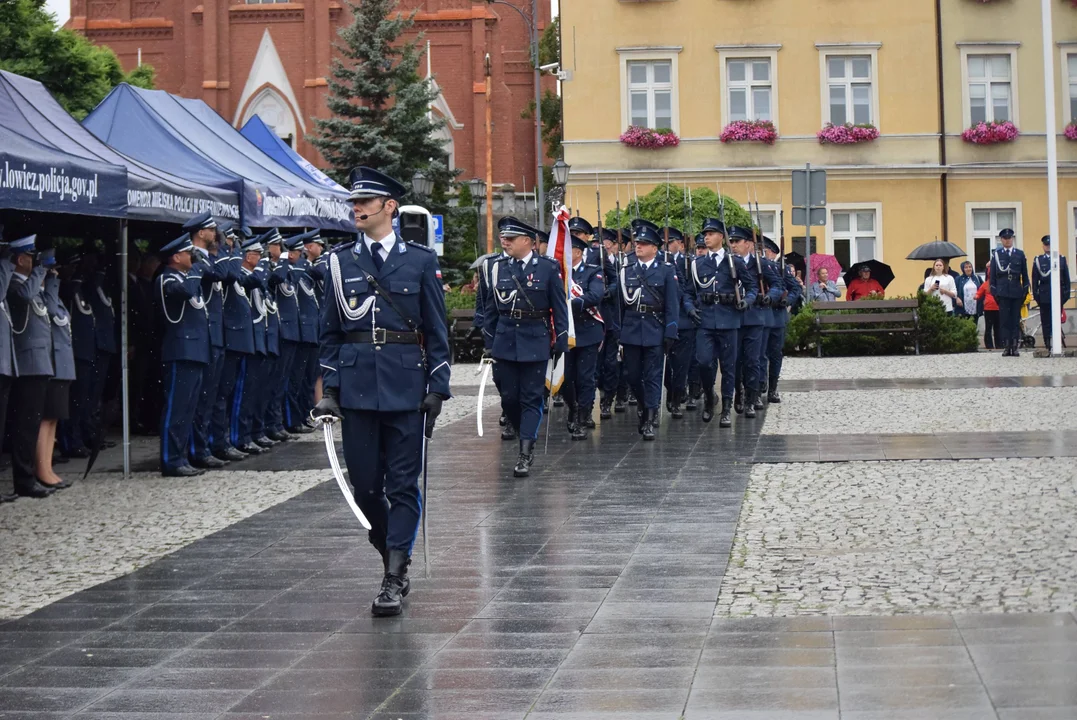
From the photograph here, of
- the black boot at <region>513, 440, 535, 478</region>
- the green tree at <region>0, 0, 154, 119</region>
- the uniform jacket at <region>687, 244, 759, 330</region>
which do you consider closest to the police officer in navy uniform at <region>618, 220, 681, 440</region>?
the uniform jacket at <region>687, 244, 759, 330</region>

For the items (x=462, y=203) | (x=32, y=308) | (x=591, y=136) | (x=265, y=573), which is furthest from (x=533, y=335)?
(x=462, y=203)

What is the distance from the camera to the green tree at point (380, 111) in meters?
46.4

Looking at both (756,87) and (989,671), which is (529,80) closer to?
(756,87)

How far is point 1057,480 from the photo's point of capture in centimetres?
1142

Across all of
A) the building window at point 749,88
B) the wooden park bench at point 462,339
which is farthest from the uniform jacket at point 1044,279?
the building window at point 749,88

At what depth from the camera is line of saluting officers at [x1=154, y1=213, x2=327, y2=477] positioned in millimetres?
13633

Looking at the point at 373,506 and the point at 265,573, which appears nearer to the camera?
the point at 373,506

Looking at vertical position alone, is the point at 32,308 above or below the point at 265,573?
above

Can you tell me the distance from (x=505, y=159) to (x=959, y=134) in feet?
65.2

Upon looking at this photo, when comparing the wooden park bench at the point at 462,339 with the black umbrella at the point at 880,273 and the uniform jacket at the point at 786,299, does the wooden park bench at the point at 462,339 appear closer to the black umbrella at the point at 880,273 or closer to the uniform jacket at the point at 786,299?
the black umbrella at the point at 880,273

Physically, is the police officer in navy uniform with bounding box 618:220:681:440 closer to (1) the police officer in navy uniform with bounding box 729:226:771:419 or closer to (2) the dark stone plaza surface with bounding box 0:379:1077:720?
(1) the police officer in navy uniform with bounding box 729:226:771:419

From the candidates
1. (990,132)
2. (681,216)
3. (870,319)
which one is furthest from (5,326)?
(990,132)

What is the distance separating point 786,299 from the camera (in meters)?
18.9

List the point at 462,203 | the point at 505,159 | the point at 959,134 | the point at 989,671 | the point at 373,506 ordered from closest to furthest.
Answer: the point at 989,671, the point at 373,506, the point at 959,134, the point at 462,203, the point at 505,159
